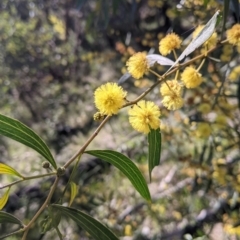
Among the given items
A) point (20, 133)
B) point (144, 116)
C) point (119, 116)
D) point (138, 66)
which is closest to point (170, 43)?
point (138, 66)

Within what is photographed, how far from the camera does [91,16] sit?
2.12 metres

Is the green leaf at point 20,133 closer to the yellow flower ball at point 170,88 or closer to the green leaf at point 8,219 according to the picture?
the green leaf at point 8,219

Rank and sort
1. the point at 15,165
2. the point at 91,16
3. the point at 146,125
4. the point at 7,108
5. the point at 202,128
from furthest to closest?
the point at 7,108, the point at 15,165, the point at 91,16, the point at 202,128, the point at 146,125

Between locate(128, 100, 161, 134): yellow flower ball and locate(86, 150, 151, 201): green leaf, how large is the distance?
0.28 ft

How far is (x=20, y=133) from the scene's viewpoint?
0.80 metres

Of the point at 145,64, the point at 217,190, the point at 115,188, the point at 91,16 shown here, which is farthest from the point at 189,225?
the point at 145,64

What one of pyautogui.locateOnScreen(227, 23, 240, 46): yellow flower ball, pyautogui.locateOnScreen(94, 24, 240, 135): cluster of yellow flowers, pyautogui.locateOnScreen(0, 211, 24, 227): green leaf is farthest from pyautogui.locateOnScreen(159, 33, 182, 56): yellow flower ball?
pyautogui.locateOnScreen(0, 211, 24, 227): green leaf

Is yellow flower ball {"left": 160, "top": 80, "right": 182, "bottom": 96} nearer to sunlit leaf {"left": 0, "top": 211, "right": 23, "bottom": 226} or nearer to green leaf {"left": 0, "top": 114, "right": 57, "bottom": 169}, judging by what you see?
green leaf {"left": 0, "top": 114, "right": 57, "bottom": 169}

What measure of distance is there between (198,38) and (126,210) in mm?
2035

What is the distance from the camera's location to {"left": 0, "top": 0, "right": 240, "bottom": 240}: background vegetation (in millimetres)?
1886

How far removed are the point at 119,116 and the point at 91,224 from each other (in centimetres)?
274

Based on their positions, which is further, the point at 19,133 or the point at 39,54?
the point at 39,54

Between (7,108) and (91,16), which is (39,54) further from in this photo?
(91,16)

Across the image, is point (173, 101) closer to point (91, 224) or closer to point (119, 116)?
point (91, 224)
